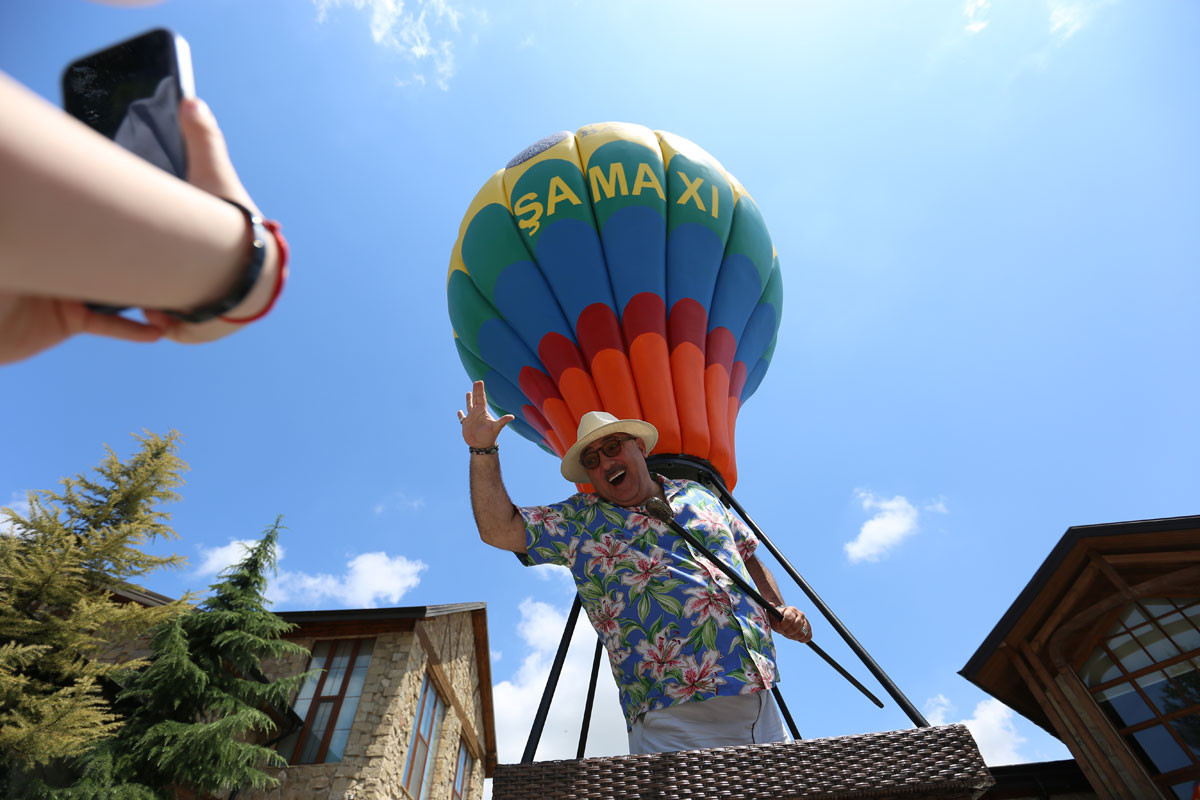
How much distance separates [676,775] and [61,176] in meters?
1.92

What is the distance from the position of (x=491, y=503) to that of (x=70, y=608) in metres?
7.63

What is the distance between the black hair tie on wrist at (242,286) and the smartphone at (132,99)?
14 cm

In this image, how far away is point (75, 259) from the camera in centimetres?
53

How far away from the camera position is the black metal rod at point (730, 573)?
2389mm

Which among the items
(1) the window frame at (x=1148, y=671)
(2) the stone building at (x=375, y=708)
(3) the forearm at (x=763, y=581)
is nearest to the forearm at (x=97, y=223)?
(3) the forearm at (x=763, y=581)

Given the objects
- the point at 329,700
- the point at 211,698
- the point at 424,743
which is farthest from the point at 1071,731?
the point at 211,698

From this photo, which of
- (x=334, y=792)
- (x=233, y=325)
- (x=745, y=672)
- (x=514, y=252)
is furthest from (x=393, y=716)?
(x=233, y=325)

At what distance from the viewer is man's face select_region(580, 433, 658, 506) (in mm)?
2926

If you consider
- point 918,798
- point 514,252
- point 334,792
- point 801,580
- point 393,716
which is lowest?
point 918,798

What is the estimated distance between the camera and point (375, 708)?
28.7 ft

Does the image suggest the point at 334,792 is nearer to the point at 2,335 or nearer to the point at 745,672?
the point at 745,672

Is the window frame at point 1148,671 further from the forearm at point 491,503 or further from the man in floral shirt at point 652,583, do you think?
the forearm at point 491,503

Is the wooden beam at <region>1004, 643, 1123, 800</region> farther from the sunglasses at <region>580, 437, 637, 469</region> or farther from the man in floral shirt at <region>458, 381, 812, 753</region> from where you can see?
the sunglasses at <region>580, 437, 637, 469</region>

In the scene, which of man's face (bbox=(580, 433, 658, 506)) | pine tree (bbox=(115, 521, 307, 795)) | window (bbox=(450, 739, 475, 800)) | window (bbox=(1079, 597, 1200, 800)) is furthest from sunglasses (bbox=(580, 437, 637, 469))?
window (bbox=(450, 739, 475, 800))
